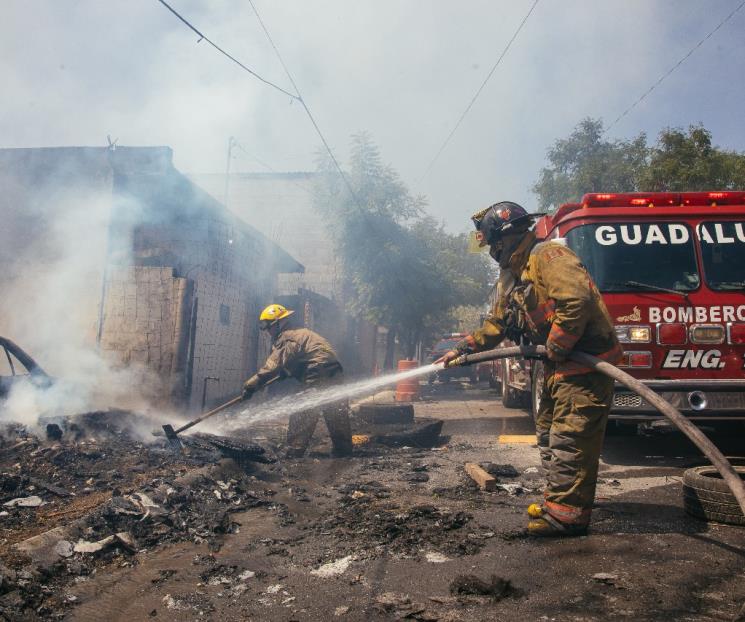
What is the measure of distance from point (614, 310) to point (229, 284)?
9.02m

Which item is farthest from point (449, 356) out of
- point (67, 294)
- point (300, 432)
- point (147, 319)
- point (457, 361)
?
point (67, 294)

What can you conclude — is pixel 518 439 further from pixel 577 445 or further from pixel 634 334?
pixel 577 445

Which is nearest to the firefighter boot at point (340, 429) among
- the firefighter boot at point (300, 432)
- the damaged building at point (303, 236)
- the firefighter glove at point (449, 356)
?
the firefighter boot at point (300, 432)

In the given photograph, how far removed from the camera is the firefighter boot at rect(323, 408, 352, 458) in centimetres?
671

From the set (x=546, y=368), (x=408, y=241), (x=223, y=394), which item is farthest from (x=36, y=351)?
(x=408, y=241)

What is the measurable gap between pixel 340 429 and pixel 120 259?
602 cm

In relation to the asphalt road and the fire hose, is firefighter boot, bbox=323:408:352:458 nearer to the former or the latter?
the asphalt road

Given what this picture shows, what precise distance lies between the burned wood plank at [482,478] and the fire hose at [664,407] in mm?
1336

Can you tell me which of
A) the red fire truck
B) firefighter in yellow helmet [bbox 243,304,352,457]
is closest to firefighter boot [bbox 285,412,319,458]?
firefighter in yellow helmet [bbox 243,304,352,457]

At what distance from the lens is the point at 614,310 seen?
18.0 ft

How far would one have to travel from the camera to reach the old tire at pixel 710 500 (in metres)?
3.49

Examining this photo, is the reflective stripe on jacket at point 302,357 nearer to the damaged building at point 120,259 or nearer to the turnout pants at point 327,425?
the turnout pants at point 327,425

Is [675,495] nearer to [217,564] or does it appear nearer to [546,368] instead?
[546,368]

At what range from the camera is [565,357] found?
3508mm
